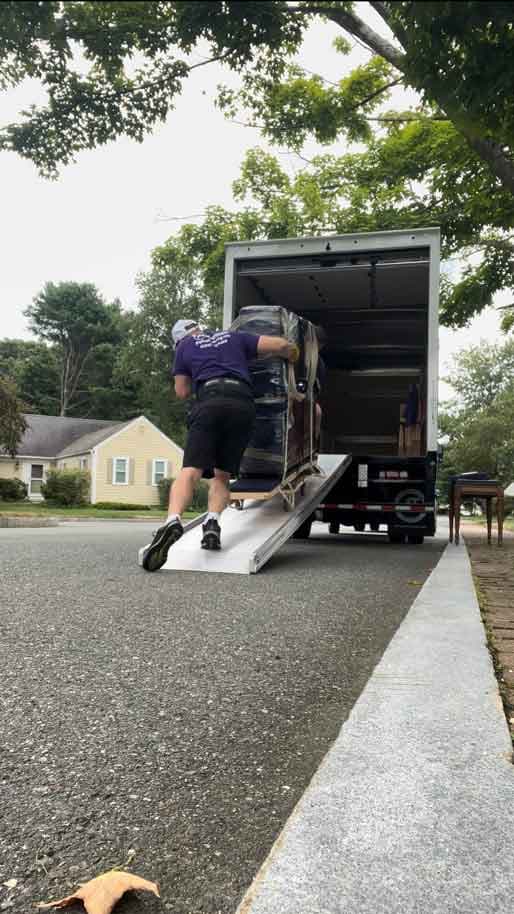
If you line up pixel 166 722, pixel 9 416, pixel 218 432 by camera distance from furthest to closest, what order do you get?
1. pixel 9 416
2. pixel 218 432
3. pixel 166 722

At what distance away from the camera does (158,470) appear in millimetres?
35500

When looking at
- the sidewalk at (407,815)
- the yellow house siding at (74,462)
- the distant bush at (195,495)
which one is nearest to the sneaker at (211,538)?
the sidewalk at (407,815)

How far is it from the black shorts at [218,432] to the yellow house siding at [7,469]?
3201cm

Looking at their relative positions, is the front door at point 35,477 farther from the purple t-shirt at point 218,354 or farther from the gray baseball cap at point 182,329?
the purple t-shirt at point 218,354

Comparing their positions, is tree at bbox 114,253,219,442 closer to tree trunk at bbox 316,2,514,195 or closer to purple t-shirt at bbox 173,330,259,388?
purple t-shirt at bbox 173,330,259,388

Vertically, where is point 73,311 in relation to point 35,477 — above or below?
above

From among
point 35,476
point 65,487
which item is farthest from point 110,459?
point 35,476

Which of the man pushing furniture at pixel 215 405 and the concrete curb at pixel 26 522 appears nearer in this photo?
the man pushing furniture at pixel 215 405

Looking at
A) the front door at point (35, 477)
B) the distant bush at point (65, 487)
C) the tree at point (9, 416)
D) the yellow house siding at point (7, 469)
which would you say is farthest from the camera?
the front door at point (35, 477)

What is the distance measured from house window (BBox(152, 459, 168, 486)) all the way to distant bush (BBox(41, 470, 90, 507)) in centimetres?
585

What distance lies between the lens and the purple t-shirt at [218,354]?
17.7 feet

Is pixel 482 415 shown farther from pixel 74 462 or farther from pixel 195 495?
pixel 74 462

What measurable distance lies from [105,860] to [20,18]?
4.36 ft

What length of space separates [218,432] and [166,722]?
3.52 m
